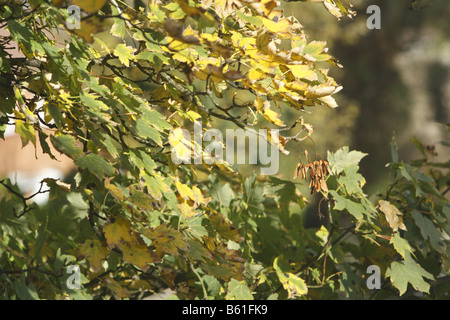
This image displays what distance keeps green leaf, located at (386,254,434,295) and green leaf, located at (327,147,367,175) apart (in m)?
0.38

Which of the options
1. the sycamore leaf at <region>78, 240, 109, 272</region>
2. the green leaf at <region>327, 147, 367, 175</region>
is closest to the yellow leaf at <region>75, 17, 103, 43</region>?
the sycamore leaf at <region>78, 240, 109, 272</region>

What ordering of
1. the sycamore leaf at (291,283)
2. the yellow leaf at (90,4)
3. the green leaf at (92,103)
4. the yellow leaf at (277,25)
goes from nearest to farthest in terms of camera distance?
the yellow leaf at (90,4)
the yellow leaf at (277,25)
the green leaf at (92,103)
the sycamore leaf at (291,283)

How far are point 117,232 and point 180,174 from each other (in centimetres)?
75

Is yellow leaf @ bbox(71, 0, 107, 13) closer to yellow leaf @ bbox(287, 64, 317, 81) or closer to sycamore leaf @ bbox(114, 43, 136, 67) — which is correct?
sycamore leaf @ bbox(114, 43, 136, 67)

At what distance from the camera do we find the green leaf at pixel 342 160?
2.07 metres

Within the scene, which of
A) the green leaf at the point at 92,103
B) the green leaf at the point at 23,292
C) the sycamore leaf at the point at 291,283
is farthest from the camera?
the sycamore leaf at the point at 291,283

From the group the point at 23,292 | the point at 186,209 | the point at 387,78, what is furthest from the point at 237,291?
the point at 387,78

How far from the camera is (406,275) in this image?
2.00 meters

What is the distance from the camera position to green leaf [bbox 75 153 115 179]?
57.9 inches

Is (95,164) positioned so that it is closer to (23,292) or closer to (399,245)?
(23,292)

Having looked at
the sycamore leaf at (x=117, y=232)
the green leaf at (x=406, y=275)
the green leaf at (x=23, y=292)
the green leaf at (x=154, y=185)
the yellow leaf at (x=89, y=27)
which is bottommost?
the green leaf at (x=406, y=275)

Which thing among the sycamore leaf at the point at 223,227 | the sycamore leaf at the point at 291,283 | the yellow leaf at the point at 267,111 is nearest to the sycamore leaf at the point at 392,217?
the sycamore leaf at the point at 291,283

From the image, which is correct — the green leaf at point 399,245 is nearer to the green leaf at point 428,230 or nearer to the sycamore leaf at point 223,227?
the green leaf at point 428,230

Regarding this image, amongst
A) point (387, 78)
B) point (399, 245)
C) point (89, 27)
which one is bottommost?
point (399, 245)
